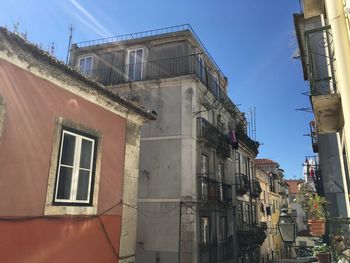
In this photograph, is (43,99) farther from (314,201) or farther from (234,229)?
(234,229)

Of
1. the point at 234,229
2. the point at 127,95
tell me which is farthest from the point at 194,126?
the point at 234,229

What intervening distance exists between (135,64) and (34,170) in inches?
565

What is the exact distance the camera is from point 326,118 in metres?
6.49

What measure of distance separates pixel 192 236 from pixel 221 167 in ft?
22.7

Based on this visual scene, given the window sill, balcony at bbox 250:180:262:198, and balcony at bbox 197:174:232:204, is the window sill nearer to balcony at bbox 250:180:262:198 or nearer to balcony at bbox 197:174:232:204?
balcony at bbox 197:174:232:204

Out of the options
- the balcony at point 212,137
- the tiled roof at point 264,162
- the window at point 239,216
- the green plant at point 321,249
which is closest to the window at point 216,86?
the balcony at point 212,137

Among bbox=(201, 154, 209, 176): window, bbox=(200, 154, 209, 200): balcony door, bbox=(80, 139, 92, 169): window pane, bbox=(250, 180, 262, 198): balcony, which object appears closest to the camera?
bbox=(80, 139, 92, 169): window pane

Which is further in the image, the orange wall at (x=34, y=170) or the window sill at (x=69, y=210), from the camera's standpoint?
the window sill at (x=69, y=210)

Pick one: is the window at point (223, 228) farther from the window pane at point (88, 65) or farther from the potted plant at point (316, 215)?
the potted plant at point (316, 215)

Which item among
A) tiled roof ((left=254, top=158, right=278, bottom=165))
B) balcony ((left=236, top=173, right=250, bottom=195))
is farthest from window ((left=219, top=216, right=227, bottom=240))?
tiled roof ((left=254, top=158, right=278, bottom=165))

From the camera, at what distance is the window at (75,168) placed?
661cm

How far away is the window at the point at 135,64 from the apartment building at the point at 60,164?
10917 millimetres

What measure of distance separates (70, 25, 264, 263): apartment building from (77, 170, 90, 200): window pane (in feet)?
31.9

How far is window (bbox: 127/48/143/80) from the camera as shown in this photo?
19281 millimetres
